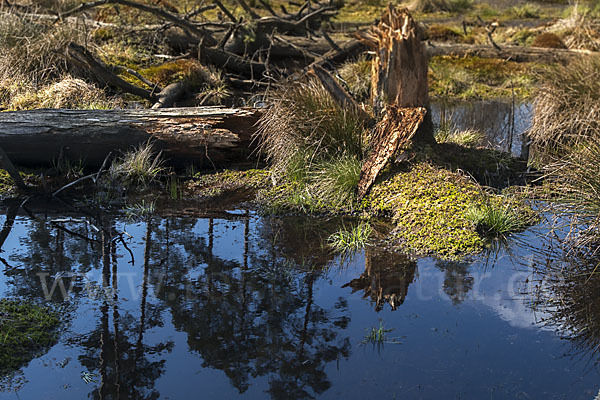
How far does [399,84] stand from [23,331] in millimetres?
4687

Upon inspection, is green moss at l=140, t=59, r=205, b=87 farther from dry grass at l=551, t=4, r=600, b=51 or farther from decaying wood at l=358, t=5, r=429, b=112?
dry grass at l=551, t=4, r=600, b=51

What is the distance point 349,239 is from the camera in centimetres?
587

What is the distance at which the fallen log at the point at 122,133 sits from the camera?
740 cm

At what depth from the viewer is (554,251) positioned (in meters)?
5.59

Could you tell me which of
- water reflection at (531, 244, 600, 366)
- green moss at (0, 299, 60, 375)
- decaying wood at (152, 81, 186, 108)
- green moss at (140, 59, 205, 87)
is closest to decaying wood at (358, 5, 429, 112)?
water reflection at (531, 244, 600, 366)

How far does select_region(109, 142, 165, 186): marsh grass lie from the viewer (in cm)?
725

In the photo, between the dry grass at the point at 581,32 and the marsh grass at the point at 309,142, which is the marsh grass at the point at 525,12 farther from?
the marsh grass at the point at 309,142

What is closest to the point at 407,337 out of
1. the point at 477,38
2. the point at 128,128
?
the point at 128,128

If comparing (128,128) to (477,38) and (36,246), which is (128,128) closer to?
(36,246)

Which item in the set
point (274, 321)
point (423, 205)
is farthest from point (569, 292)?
point (274, 321)

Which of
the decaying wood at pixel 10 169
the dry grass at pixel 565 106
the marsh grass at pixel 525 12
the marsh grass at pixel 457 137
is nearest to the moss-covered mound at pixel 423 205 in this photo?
the marsh grass at pixel 457 137

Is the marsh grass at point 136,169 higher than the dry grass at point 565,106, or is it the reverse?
the dry grass at point 565,106

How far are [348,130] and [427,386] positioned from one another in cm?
381

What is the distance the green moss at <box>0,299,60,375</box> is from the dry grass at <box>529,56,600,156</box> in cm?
625
